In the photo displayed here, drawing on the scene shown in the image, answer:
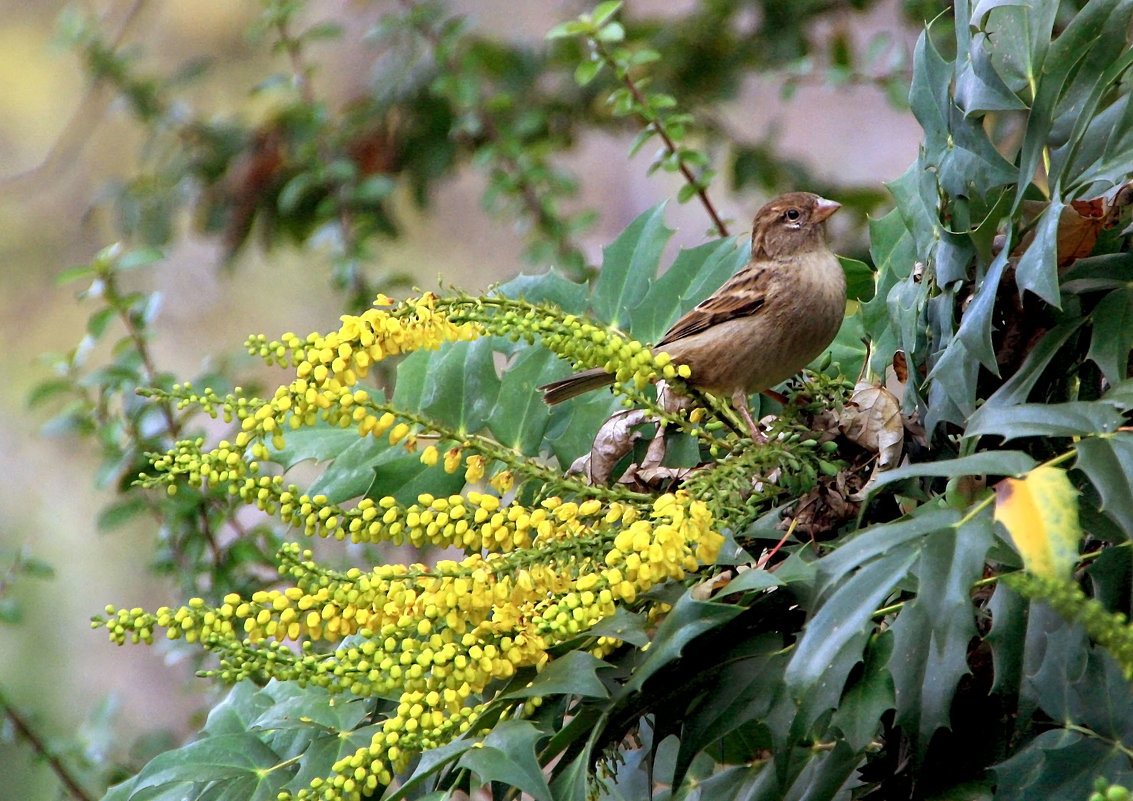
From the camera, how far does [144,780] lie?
1458mm

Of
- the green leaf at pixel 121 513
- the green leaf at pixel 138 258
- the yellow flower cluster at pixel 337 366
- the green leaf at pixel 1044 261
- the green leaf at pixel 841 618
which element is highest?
the green leaf at pixel 138 258

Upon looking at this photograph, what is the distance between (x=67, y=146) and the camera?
5492mm

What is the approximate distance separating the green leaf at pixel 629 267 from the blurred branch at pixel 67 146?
4.20m

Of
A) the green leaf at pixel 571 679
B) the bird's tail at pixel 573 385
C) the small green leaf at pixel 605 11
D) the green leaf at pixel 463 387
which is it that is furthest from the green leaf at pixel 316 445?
the small green leaf at pixel 605 11

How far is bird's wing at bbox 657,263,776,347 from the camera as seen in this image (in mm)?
2078

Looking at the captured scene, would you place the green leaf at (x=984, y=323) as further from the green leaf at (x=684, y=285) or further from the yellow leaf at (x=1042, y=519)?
Result: the green leaf at (x=684, y=285)

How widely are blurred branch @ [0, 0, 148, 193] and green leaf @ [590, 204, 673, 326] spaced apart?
4.20 meters

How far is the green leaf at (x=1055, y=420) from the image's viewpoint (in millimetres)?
1088

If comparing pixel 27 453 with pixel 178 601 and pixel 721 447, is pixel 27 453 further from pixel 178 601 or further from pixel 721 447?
pixel 721 447

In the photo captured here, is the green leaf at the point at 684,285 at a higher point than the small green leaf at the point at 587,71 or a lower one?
lower

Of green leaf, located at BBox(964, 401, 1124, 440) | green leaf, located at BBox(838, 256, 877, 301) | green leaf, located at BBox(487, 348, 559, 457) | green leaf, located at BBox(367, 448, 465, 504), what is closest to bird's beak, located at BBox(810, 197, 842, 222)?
green leaf, located at BBox(838, 256, 877, 301)

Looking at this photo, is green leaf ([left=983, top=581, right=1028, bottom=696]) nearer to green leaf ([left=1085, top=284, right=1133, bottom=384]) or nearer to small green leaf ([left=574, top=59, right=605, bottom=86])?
green leaf ([left=1085, top=284, right=1133, bottom=384])

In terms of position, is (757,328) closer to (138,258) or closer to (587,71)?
(587,71)

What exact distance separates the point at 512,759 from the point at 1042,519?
58 centimetres
